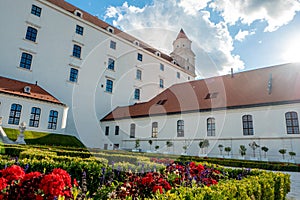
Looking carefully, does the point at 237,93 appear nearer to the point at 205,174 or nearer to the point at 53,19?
the point at 205,174

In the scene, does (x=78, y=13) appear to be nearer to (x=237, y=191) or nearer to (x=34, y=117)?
(x=34, y=117)

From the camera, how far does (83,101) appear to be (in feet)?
93.7

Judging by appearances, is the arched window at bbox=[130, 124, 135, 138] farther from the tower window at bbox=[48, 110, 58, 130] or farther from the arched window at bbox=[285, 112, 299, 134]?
the arched window at bbox=[285, 112, 299, 134]

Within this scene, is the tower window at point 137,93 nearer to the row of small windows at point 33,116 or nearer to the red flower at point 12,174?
the row of small windows at point 33,116

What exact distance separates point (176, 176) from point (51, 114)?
2034cm

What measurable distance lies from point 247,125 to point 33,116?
20581 mm

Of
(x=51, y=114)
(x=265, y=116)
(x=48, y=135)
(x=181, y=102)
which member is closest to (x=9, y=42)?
(x=51, y=114)

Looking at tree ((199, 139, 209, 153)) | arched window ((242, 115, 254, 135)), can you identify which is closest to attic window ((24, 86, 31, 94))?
tree ((199, 139, 209, 153))

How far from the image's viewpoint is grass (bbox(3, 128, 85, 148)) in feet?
61.3

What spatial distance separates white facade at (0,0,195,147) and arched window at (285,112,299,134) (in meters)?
22.2

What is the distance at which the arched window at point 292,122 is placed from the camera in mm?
17109

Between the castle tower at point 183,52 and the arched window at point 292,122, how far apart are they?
30.3m

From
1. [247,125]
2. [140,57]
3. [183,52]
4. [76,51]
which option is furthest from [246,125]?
[183,52]

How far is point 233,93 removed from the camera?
21781 mm
